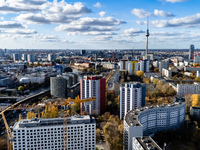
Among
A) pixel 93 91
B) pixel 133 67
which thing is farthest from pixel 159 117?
pixel 133 67

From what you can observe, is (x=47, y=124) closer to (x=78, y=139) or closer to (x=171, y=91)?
(x=78, y=139)

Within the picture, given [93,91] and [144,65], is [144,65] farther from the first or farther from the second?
[93,91]

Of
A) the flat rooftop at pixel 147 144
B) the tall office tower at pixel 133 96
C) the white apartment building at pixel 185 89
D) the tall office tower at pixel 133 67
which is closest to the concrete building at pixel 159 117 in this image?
the tall office tower at pixel 133 96

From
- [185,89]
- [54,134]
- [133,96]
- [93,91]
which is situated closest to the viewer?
[54,134]

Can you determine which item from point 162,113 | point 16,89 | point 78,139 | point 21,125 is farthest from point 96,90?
point 16,89

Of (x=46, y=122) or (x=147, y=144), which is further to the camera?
(x=46, y=122)

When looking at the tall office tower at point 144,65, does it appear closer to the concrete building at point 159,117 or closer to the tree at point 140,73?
the tree at point 140,73
